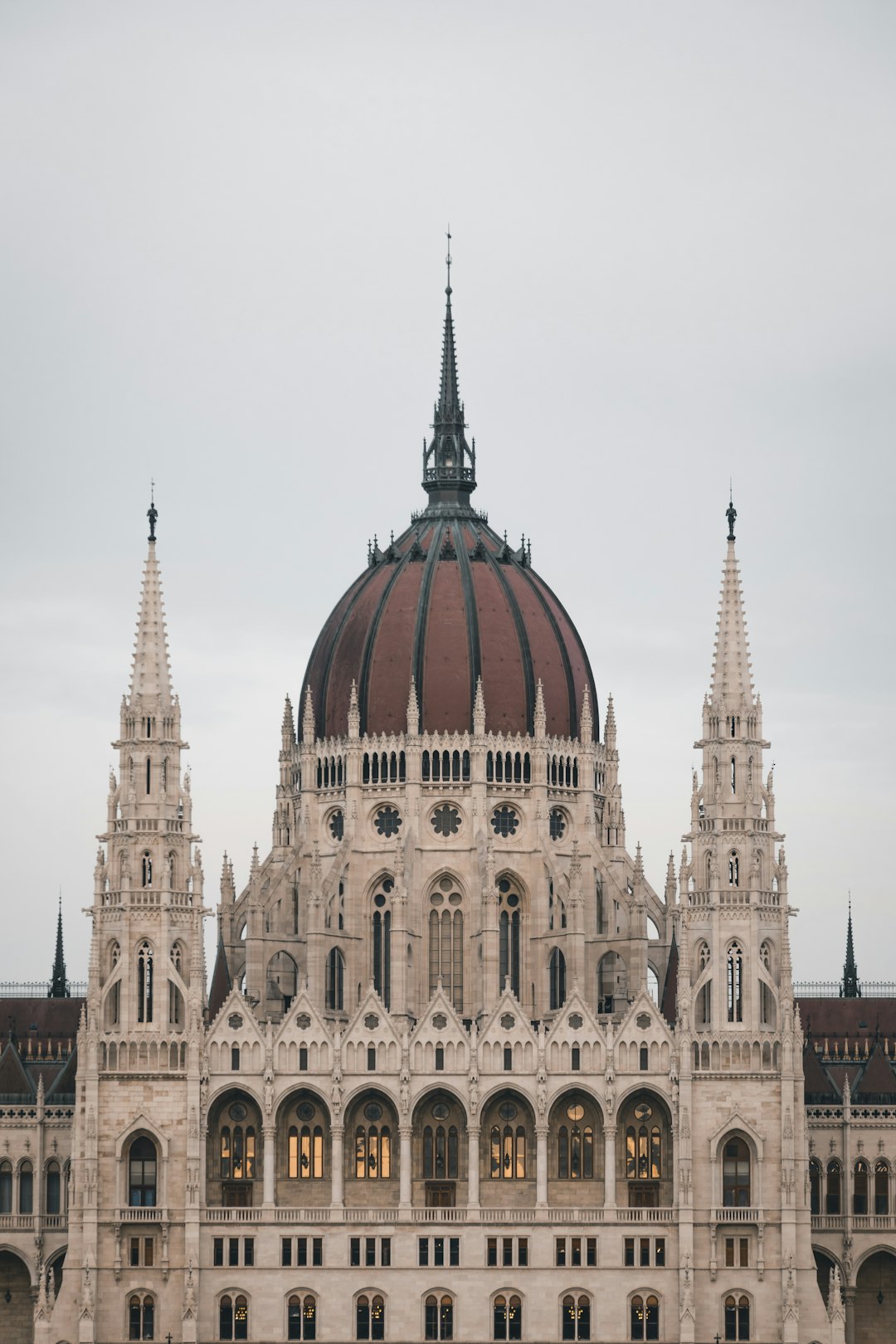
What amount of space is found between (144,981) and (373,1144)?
43.9 feet

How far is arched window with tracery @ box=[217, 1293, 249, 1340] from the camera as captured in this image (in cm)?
15438

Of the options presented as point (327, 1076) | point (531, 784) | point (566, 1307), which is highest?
point (531, 784)

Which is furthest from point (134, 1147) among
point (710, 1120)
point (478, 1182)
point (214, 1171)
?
point (710, 1120)

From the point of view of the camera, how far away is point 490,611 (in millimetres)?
174875

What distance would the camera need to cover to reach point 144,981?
15788 centimetres

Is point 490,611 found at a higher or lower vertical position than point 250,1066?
higher

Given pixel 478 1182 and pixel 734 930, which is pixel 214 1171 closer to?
pixel 478 1182

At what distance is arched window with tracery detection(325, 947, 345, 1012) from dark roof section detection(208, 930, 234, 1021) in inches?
214

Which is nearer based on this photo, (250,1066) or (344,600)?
(250,1066)

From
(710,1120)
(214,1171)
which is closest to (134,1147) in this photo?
(214,1171)

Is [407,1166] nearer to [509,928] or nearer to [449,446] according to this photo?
[509,928]

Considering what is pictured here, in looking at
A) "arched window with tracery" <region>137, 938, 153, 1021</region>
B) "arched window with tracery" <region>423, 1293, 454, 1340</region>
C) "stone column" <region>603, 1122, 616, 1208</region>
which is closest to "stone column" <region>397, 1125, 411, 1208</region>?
"arched window with tracery" <region>423, 1293, 454, 1340</region>

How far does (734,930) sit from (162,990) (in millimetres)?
27379

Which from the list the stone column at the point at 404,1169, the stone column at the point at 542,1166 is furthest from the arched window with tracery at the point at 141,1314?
the stone column at the point at 542,1166
